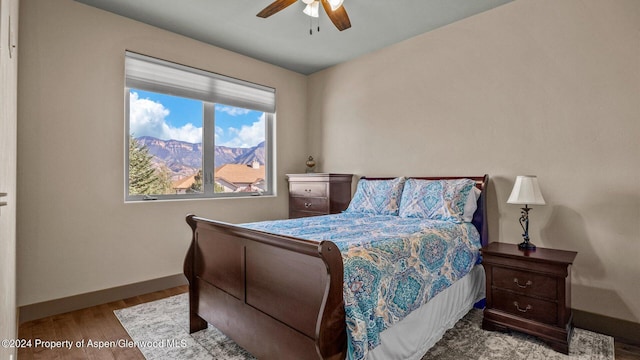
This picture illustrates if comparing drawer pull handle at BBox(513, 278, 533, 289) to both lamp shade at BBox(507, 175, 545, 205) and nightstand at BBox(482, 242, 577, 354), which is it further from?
lamp shade at BBox(507, 175, 545, 205)

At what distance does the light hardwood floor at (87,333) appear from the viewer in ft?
6.68

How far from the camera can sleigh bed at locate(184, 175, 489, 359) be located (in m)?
1.40

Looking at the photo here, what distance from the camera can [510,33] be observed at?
2826mm

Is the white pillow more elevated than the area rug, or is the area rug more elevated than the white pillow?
the white pillow

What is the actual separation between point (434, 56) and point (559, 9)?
1.07 meters

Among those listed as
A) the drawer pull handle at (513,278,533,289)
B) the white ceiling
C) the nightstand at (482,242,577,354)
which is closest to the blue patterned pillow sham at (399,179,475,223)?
the nightstand at (482,242,577,354)

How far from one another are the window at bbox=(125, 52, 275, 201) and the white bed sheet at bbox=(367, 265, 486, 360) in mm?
2748

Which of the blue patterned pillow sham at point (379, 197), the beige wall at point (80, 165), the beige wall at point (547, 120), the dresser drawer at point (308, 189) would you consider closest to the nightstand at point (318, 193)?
the dresser drawer at point (308, 189)

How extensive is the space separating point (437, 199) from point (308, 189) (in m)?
1.69

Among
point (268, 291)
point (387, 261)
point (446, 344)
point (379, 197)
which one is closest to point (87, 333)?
point (268, 291)

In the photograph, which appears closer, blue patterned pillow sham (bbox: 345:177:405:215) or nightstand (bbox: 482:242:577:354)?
nightstand (bbox: 482:242:577:354)

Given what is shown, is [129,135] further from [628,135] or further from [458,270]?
[628,135]

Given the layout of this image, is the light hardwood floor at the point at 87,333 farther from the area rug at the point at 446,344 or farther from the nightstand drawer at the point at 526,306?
the nightstand drawer at the point at 526,306

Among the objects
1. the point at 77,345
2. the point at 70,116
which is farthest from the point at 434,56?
the point at 77,345
